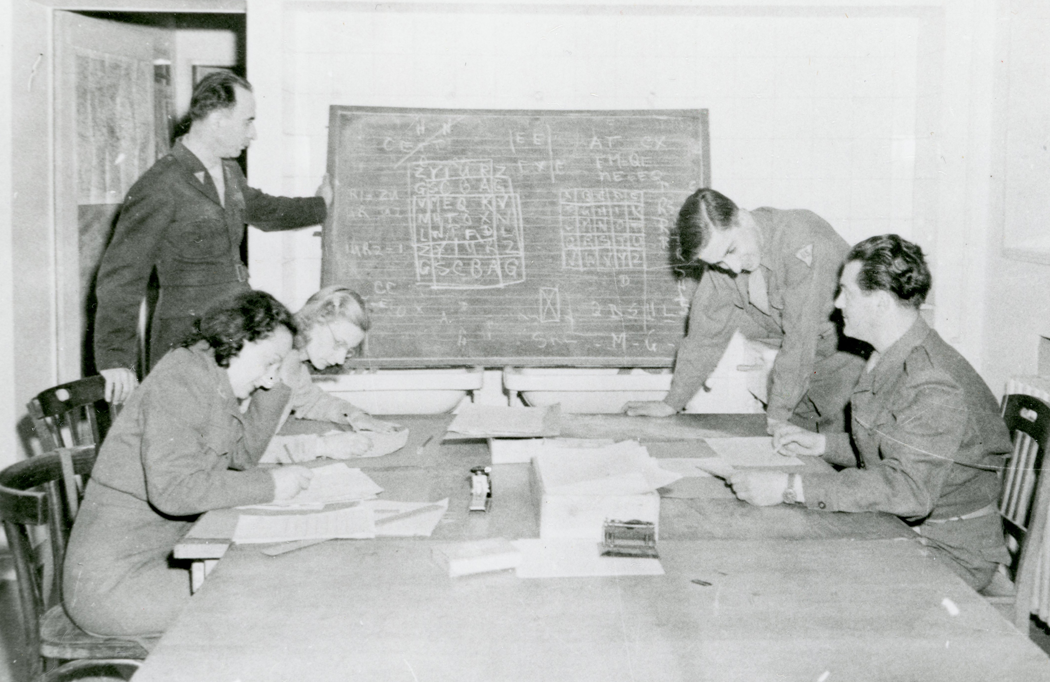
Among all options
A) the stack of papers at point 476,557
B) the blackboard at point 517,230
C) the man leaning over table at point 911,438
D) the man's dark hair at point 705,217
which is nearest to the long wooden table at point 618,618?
the stack of papers at point 476,557

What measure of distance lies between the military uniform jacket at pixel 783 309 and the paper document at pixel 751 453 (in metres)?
0.35

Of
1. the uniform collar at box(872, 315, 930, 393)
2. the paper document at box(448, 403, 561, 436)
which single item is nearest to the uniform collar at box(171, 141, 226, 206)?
the paper document at box(448, 403, 561, 436)

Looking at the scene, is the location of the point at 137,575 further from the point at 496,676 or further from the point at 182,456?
the point at 496,676

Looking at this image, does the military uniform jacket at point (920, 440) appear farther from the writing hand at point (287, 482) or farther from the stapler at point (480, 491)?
the writing hand at point (287, 482)

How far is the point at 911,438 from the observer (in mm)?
2064

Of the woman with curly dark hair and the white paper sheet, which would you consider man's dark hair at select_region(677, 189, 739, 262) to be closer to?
the white paper sheet

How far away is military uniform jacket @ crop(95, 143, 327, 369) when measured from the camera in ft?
10.3

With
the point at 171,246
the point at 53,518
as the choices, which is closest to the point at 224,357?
the point at 53,518

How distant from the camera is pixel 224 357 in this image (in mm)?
2225

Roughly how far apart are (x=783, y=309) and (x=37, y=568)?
7.29ft

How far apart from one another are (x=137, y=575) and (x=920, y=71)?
372 centimetres

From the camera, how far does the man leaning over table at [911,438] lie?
205cm

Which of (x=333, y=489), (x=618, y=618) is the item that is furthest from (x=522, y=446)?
(x=618, y=618)

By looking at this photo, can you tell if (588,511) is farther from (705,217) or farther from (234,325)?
(705,217)
